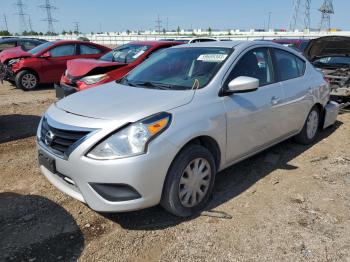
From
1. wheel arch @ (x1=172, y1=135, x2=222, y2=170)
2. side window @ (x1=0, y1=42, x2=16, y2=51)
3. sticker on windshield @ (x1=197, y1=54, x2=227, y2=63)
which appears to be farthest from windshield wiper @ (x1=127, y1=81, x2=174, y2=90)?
side window @ (x1=0, y1=42, x2=16, y2=51)

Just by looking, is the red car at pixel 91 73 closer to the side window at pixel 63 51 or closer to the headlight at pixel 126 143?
the side window at pixel 63 51

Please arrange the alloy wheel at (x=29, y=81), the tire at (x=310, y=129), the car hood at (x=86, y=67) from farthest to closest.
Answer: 1. the alloy wheel at (x=29, y=81)
2. the car hood at (x=86, y=67)
3. the tire at (x=310, y=129)

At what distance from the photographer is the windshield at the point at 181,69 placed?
3.86 m

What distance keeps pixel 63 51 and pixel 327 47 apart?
7519mm

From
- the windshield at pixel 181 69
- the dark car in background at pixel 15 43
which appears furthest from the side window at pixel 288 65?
the dark car in background at pixel 15 43

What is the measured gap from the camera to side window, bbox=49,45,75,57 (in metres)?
11.0

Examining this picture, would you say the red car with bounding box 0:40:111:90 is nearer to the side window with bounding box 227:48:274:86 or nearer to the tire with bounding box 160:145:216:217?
the side window with bounding box 227:48:274:86

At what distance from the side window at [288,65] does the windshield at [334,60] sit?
370 centimetres

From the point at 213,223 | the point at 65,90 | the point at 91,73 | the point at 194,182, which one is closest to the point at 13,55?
the point at 91,73

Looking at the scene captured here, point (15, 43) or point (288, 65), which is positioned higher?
point (288, 65)

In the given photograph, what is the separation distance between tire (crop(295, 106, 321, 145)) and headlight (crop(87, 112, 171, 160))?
3.22 metres

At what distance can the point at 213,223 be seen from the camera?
342 cm

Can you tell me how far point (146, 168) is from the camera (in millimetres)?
2938

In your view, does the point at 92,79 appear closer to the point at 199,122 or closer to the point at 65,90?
the point at 65,90
